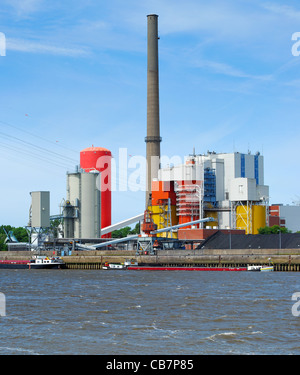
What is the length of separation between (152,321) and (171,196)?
9421cm

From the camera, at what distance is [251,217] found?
12044 cm

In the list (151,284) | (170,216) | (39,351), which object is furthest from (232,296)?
(170,216)

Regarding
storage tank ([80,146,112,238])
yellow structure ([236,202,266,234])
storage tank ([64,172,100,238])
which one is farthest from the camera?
storage tank ([80,146,112,238])

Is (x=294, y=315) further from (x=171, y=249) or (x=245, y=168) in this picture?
(x=245, y=168)

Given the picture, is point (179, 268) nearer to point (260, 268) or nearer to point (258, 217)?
point (260, 268)

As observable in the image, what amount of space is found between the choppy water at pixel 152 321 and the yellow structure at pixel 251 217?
6572cm

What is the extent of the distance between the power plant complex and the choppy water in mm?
59392

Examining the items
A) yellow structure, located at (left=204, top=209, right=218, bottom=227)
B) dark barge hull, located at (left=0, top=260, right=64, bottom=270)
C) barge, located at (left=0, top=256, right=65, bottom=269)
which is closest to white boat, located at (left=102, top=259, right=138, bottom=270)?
barge, located at (left=0, top=256, right=65, bottom=269)

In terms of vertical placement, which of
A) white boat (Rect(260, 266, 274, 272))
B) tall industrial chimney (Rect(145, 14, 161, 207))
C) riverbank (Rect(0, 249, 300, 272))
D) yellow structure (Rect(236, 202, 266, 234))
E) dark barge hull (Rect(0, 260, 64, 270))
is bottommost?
dark barge hull (Rect(0, 260, 64, 270))

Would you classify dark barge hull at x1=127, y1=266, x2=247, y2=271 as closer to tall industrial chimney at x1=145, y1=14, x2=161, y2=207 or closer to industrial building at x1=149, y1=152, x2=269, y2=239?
industrial building at x1=149, y1=152, x2=269, y2=239

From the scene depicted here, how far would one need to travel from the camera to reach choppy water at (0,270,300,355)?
88.2ft

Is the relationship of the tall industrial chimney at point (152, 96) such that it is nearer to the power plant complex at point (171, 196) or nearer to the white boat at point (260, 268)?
the power plant complex at point (171, 196)

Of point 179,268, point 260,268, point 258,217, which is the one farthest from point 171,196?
point 260,268

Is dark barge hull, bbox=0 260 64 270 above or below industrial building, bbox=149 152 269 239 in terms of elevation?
below
